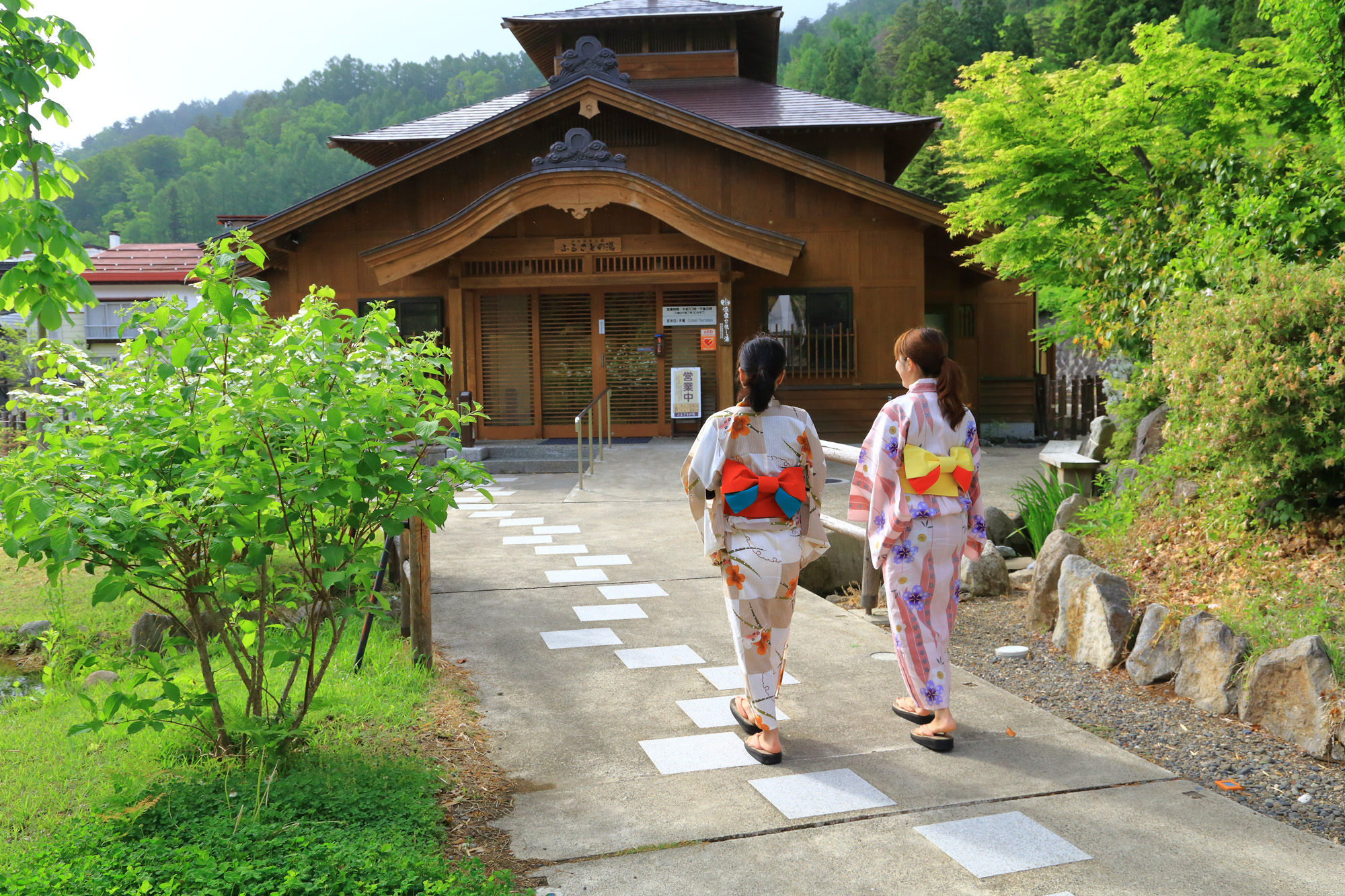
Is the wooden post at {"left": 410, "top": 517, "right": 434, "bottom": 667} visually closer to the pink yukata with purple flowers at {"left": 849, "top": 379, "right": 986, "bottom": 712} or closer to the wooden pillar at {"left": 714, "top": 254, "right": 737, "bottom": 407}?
the pink yukata with purple flowers at {"left": 849, "top": 379, "right": 986, "bottom": 712}

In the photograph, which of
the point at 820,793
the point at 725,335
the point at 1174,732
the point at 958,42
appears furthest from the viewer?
the point at 958,42

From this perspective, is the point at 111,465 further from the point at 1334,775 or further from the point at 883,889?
the point at 1334,775

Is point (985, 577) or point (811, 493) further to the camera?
point (985, 577)

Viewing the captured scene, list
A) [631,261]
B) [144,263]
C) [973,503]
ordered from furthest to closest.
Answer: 1. [144,263]
2. [631,261]
3. [973,503]

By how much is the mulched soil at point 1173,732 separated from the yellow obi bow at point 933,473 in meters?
1.29

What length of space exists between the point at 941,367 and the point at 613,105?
1239 cm

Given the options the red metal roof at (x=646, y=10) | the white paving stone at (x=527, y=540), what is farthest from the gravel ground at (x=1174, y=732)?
the red metal roof at (x=646, y=10)

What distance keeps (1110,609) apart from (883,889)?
9.08 ft

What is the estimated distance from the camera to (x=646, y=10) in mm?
19641

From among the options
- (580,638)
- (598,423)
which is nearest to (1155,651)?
(580,638)

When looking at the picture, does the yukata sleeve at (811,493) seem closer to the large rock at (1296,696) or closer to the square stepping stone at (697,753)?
the square stepping stone at (697,753)

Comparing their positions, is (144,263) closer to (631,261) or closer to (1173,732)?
(631,261)

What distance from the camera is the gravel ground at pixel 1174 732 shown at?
3482mm

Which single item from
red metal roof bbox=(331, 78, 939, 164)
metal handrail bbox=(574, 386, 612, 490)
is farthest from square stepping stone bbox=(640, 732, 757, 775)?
red metal roof bbox=(331, 78, 939, 164)
